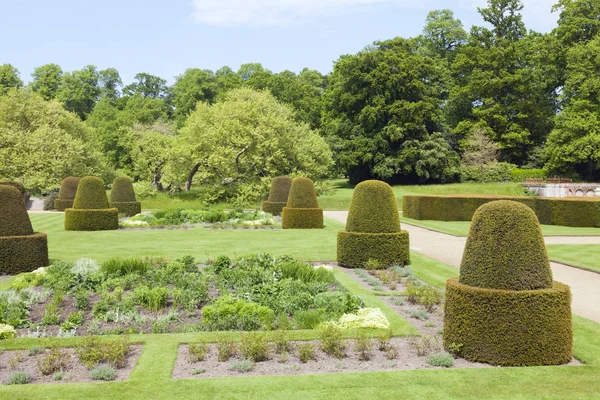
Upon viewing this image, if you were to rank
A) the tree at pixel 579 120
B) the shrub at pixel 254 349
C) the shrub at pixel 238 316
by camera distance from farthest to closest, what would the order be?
the tree at pixel 579 120
the shrub at pixel 238 316
the shrub at pixel 254 349

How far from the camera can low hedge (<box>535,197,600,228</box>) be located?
24.8 meters

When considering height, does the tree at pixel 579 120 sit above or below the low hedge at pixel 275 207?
Result: above

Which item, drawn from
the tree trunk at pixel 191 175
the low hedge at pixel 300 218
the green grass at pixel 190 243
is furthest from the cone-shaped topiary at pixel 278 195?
the tree trunk at pixel 191 175

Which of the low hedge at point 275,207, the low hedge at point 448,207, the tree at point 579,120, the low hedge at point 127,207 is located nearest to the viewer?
the low hedge at point 448,207

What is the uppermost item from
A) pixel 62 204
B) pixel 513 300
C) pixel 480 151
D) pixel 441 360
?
pixel 480 151

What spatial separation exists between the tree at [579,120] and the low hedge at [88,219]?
1513 inches

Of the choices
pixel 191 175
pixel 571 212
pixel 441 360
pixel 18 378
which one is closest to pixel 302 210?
pixel 571 212

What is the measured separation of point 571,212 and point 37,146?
35.0 m

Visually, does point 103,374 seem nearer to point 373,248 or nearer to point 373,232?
point 373,248

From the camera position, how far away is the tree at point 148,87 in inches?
3290

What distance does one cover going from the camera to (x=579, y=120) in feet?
151

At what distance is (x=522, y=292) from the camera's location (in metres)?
6.44

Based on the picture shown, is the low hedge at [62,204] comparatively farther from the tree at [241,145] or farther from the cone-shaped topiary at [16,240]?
the cone-shaped topiary at [16,240]

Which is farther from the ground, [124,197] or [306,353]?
[124,197]
